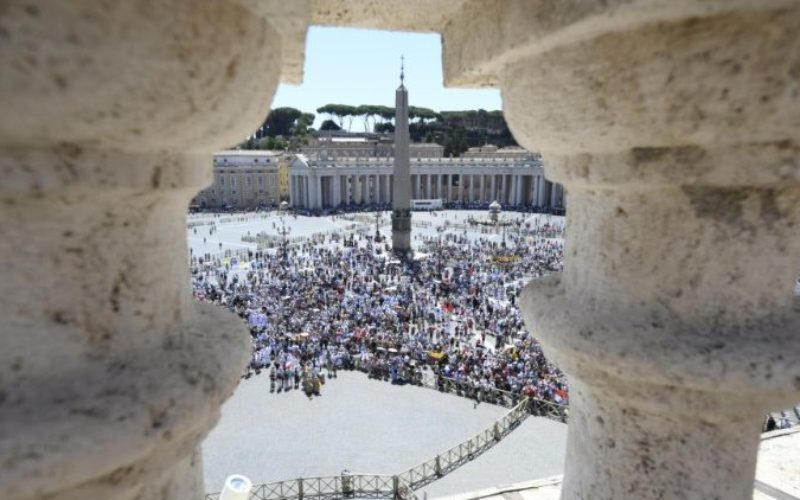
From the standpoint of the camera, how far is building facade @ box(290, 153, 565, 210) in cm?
4662

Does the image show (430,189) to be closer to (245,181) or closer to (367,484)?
(245,181)

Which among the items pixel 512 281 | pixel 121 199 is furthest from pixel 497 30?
pixel 512 281

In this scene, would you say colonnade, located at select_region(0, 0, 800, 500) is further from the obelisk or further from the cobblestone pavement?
the obelisk

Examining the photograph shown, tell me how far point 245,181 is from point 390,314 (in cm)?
3798

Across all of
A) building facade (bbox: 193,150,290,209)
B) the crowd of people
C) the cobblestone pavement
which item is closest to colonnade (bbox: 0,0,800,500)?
the cobblestone pavement

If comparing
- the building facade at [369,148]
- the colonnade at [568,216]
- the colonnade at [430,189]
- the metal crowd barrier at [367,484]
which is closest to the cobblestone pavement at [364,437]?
the metal crowd barrier at [367,484]

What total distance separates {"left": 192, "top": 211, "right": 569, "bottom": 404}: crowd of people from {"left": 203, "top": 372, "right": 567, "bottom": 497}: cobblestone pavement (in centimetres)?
59

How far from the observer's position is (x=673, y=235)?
120 cm

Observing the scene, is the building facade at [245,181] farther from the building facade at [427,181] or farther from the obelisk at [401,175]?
the obelisk at [401,175]

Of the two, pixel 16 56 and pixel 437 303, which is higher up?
pixel 16 56

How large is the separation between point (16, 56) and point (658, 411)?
1.33m

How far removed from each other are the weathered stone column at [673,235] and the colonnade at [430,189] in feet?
147

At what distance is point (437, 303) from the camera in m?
16.5

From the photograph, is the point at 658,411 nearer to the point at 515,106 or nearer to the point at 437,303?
the point at 515,106
